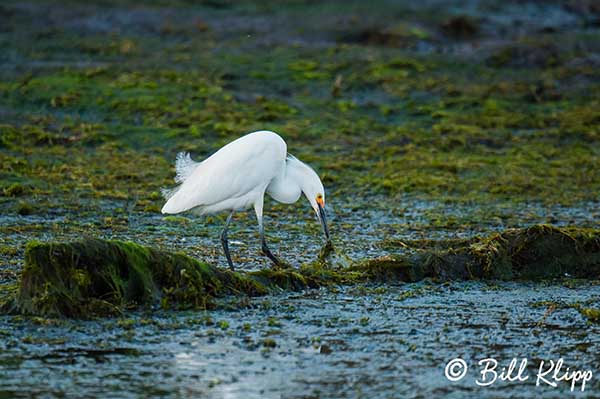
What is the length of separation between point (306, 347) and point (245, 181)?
2.73 metres

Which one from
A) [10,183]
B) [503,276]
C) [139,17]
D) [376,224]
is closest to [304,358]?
[503,276]

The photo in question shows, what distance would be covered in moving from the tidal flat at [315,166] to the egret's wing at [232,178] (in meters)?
0.69

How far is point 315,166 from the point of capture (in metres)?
15.0

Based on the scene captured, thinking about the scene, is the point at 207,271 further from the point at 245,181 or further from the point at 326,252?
the point at 326,252

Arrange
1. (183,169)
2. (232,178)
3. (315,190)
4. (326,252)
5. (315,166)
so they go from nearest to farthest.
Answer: (232,178), (326,252), (315,190), (183,169), (315,166)

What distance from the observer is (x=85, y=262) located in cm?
816

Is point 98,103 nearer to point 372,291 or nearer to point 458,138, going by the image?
point 458,138

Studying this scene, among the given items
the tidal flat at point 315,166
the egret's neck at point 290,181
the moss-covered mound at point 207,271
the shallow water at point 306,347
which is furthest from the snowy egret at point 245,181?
the shallow water at point 306,347

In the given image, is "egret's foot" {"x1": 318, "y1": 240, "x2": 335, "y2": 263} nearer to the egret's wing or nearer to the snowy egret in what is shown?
the snowy egret

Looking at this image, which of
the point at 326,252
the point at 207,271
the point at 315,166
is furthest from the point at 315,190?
the point at 315,166

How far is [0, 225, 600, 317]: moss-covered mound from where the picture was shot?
26.0 feet

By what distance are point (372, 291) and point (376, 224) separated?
326 centimetres

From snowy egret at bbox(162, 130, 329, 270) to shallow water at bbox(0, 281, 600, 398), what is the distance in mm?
1366

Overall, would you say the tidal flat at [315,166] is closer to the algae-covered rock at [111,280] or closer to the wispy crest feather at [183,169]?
the algae-covered rock at [111,280]
